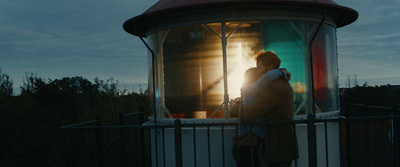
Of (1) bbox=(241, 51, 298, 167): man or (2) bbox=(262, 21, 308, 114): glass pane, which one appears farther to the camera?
(2) bbox=(262, 21, 308, 114): glass pane

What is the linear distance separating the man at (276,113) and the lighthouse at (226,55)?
160 centimetres

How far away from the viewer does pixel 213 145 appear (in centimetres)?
728

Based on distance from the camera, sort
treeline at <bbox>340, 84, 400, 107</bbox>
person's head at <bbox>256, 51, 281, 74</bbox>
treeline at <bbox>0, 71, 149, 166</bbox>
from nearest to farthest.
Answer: person's head at <bbox>256, 51, 281, 74</bbox>, treeline at <bbox>0, 71, 149, 166</bbox>, treeline at <bbox>340, 84, 400, 107</bbox>

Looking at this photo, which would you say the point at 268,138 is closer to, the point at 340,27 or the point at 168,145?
the point at 168,145

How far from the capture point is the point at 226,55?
711 centimetres

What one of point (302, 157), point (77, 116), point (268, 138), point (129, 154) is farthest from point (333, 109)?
point (77, 116)

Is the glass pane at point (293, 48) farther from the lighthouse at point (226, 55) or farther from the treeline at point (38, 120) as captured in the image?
the treeline at point (38, 120)

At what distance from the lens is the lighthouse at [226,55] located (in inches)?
279

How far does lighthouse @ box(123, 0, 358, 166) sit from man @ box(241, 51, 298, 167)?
1597 millimetres

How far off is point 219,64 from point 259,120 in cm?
189

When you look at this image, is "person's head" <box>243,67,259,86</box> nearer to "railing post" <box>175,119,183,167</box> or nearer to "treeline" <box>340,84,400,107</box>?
"railing post" <box>175,119,183,167</box>

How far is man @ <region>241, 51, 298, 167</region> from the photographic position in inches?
205

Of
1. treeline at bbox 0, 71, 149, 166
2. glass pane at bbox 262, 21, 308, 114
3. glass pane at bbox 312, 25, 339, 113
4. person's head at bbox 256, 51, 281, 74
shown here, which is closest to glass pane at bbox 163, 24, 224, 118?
glass pane at bbox 262, 21, 308, 114

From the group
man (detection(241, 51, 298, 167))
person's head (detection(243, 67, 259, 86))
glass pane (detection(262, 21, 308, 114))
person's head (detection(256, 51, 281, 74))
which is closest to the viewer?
man (detection(241, 51, 298, 167))
